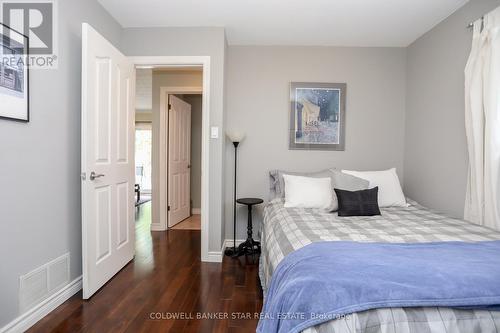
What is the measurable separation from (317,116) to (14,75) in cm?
275

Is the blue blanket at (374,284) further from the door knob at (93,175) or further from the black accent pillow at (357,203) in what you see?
the door knob at (93,175)

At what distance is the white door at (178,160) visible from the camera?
4172 millimetres

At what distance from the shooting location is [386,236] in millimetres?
1661

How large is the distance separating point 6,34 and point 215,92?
1.64 m

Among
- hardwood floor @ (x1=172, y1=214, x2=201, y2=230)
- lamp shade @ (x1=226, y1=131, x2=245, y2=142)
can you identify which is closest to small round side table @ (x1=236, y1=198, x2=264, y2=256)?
lamp shade @ (x1=226, y1=131, x2=245, y2=142)

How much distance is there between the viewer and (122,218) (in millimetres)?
2566

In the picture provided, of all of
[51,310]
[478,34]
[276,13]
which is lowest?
[51,310]

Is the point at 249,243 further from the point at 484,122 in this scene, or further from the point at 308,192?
the point at 484,122

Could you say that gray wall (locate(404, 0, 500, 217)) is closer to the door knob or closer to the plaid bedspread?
the plaid bedspread

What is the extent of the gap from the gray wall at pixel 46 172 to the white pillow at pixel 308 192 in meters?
1.88

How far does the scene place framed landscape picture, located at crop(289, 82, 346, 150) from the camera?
3.19m

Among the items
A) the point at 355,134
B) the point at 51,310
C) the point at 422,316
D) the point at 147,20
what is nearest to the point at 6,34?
the point at 147,20

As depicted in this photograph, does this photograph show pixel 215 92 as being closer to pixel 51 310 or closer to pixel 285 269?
pixel 285 269

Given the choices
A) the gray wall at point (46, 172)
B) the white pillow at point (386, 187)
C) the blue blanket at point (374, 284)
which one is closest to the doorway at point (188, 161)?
the gray wall at point (46, 172)
